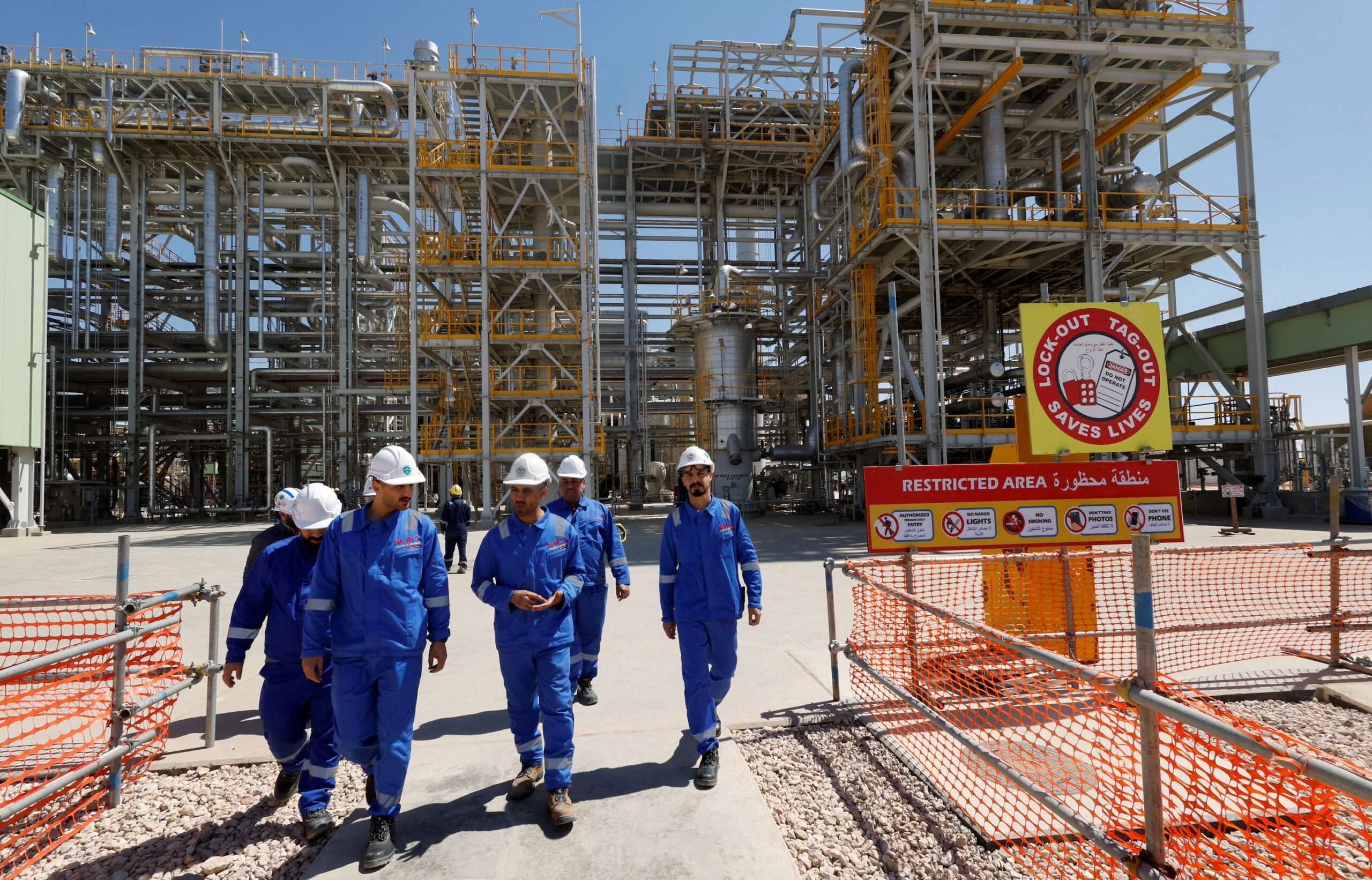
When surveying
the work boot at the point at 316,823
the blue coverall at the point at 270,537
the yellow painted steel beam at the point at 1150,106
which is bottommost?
the work boot at the point at 316,823

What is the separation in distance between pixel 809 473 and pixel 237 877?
28543 mm

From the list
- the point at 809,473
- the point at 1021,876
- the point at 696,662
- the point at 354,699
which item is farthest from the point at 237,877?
the point at 809,473

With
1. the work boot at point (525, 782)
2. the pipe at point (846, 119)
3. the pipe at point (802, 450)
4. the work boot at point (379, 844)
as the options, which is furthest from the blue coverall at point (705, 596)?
the pipe at point (802, 450)

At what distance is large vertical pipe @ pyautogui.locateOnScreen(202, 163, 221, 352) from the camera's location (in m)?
23.4

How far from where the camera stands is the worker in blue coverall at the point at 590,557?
15.7 ft

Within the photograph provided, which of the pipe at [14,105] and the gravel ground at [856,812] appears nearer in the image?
the gravel ground at [856,812]

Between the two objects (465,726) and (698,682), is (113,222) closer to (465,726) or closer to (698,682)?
(465,726)

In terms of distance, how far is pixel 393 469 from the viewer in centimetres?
318

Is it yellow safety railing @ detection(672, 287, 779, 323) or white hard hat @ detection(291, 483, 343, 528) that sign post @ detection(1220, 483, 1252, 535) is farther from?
white hard hat @ detection(291, 483, 343, 528)

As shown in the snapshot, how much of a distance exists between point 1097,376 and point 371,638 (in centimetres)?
510

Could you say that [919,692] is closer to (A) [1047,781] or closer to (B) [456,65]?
(A) [1047,781]

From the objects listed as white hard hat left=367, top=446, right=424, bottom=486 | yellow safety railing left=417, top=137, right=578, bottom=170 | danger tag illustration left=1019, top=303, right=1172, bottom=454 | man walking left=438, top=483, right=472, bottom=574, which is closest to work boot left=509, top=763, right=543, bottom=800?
white hard hat left=367, top=446, right=424, bottom=486

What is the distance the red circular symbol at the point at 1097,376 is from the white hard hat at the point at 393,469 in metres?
4.31

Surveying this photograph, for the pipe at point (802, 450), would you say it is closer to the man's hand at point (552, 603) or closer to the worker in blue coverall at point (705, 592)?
the worker in blue coverall at point (705, 592)
